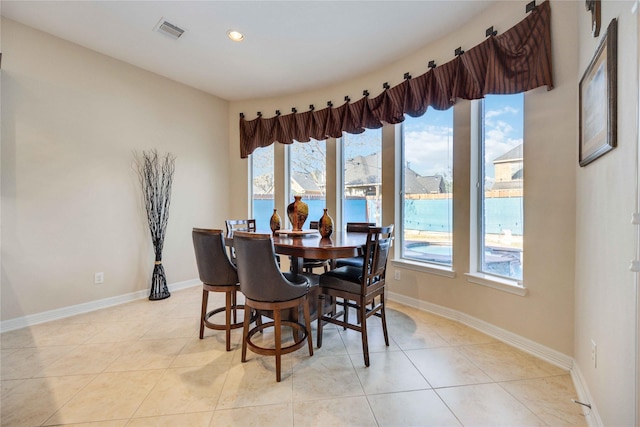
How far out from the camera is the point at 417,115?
275 centimetres

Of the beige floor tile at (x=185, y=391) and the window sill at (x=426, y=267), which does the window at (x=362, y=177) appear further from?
the beige floor tile at (x=185, y=391)

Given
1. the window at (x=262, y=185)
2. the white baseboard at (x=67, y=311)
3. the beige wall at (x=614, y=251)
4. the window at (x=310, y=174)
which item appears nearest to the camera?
the beige wall at (x=614, y=251)

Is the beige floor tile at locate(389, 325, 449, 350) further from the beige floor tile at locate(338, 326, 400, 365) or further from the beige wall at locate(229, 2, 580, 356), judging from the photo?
the beige wall at locate(229, 2, 580, 356)

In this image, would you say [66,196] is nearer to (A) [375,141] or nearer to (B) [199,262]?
(B) [199,262]

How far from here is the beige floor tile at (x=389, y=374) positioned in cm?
165

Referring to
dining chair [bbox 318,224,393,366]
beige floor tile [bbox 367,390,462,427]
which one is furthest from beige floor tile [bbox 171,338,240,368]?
beige floor tile [bbox 367,390,462,427]

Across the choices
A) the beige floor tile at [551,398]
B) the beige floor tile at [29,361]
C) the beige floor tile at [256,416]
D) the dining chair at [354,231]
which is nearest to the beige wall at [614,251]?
the beige floor tile at [551,398]

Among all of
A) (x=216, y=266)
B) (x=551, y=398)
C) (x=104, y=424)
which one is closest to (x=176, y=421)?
(x=104, y=424)

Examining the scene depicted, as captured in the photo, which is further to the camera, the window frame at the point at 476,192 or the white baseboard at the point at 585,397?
the window frame at the point at 476,192

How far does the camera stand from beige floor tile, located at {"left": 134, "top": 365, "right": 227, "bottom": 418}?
Result: 1.49m

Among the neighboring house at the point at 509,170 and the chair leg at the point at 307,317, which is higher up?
the neighboring house at the point at 509,170

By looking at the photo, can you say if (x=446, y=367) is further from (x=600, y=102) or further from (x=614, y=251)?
(x=600, y=102)

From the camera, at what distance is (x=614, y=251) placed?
1.21 metres

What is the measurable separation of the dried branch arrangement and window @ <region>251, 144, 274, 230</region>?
1289 mm
